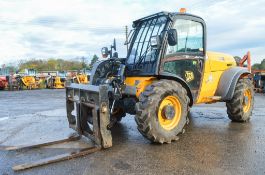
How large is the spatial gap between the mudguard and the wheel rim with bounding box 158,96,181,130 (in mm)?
1635

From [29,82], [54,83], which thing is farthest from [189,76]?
[29,82]

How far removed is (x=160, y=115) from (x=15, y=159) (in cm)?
254

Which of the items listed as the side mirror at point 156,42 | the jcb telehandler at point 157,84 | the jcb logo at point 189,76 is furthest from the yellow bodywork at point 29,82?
the side mirror at point 156,42

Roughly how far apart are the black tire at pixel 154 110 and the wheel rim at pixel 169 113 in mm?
98

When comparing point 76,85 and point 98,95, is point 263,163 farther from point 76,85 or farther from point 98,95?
point 76,85

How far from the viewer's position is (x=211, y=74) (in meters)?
6.50

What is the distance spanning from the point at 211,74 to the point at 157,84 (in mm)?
2084

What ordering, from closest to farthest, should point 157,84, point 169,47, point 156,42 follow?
point 157,84 → point 156,42 → point 169,47

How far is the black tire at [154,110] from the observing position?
4.73m

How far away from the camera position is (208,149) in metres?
4.82

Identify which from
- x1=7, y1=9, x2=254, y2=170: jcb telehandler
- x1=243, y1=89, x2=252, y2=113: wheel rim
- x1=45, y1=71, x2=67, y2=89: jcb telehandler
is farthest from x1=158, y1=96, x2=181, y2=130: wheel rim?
x1=45, y1=71, x2=67, y2=89: jcb telehandler

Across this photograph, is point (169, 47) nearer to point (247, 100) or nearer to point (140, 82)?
point (140, 82)

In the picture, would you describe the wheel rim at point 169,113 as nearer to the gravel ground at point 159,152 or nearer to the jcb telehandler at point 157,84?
the jcb telehandler at point 157,84

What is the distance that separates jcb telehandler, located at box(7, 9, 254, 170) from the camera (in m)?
4.81
